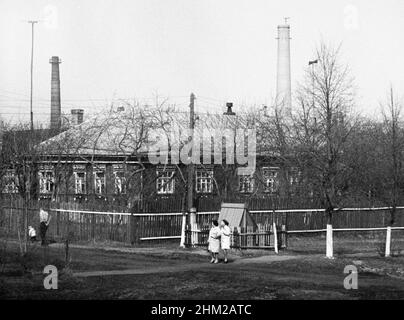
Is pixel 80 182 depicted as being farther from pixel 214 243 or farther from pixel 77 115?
pixel 214 243

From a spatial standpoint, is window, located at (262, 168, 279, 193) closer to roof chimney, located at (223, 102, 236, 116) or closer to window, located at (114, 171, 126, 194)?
roof chimney, located at (223, 102, 236, 116)

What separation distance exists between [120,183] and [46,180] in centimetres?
490

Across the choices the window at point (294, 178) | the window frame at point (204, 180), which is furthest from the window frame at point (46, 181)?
the window at point (294, 178)

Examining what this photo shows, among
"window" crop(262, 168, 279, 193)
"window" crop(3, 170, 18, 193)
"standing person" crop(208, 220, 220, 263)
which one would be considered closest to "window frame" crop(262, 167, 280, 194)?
"window" crop(262, 168, 279, 193)

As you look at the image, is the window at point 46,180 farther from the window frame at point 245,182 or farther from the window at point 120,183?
the window frame at point 245,182

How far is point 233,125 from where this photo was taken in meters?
48.6

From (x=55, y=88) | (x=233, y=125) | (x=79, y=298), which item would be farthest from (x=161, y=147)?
(x=79, y=298)

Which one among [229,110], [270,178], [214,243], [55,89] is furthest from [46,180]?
[214,243]

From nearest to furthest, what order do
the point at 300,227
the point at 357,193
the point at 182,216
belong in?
1. the point at 182,216
2. the point at 300,227
3. the point at 357,193

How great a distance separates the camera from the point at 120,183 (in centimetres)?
3997

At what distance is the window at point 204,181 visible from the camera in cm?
4378
